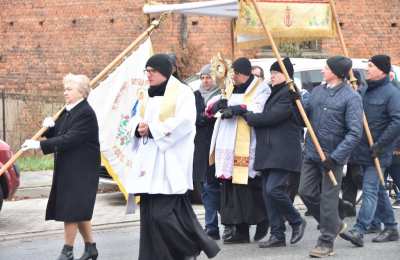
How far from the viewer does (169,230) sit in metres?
7.70

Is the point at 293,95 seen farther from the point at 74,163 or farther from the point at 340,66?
the point at 74,163

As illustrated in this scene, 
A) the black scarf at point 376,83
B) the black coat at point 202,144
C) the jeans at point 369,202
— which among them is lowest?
the jeans at point 369,202

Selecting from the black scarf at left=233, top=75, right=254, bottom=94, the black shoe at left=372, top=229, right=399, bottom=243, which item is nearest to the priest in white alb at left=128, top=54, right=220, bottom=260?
the black scarf at left=233, top=75, right=254, bottom=94

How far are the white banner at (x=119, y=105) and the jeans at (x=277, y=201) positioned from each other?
179cm

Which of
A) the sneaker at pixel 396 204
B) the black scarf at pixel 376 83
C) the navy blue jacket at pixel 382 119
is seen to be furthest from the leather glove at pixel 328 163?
the sneaker at pixel 396 204

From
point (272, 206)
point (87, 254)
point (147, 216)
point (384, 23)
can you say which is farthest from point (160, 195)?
point (384, 23)

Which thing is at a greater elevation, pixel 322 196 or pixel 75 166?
pixel 75 166

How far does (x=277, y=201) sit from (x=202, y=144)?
128cm

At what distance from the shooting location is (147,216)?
7781 mm

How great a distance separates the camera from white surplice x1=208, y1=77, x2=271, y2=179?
984 cm

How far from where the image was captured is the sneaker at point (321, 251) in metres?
9.08

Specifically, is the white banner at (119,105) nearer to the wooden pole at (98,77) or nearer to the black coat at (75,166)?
the wooden pole at (98,77)

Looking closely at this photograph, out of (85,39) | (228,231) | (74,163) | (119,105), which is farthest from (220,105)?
(85,39)

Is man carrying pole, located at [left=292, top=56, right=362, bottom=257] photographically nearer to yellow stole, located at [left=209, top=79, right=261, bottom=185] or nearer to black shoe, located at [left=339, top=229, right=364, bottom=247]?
black shoe, located at [left=339, top=229, right=364, bottom=247]
